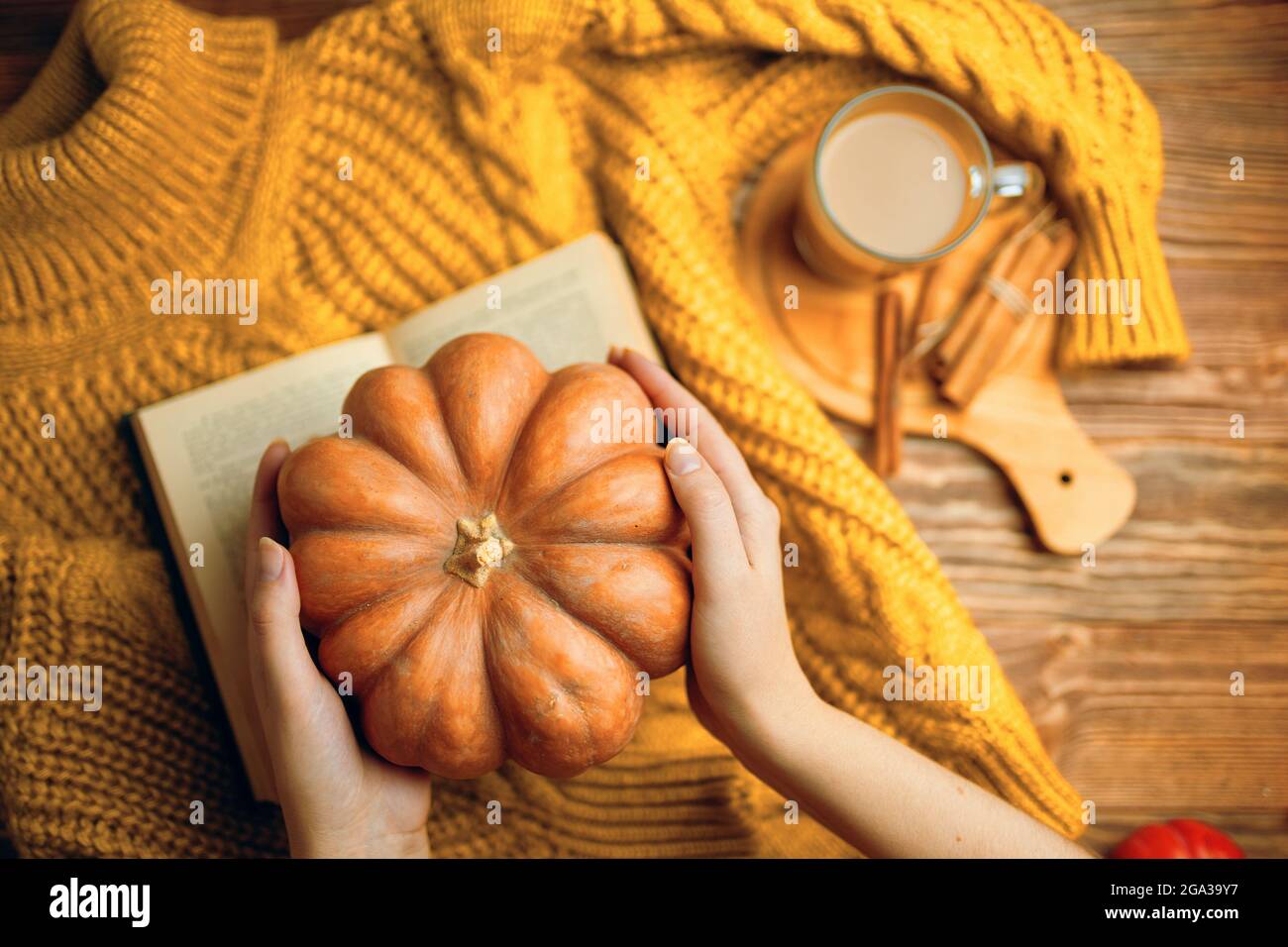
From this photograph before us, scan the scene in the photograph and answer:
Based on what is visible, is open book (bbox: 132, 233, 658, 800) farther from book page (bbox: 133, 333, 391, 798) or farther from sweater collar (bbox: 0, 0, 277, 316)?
sweater collar (bbox: 0, 0, 277, 316)

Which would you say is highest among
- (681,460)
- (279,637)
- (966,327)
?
(966,327)

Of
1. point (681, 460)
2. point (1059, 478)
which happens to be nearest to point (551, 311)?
point (681, 460)

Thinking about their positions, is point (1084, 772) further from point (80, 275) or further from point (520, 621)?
point (80, 275)

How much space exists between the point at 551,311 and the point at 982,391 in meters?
0.62

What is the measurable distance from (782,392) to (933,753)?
0.55 metres

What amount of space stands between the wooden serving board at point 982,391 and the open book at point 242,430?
0.30 m

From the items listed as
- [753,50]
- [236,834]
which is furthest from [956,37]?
[236,834]

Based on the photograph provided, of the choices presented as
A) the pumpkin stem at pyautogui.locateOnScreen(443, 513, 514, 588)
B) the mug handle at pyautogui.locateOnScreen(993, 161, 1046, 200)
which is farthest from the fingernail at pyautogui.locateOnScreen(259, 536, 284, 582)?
the mug handle at pyautogui.locateOnScreen(993, 161, 1046, 200)

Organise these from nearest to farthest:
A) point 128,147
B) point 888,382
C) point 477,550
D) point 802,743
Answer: point 477,550 → point 802,743 → point 128,147 → point 888,382

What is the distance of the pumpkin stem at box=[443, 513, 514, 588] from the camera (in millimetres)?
836

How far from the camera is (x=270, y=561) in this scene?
2.76 ft

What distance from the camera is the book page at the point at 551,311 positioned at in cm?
120

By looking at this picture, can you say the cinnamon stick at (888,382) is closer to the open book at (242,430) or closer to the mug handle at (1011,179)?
the mug handle at (1011,179)

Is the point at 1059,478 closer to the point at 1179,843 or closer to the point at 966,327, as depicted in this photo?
the point at 966,327
